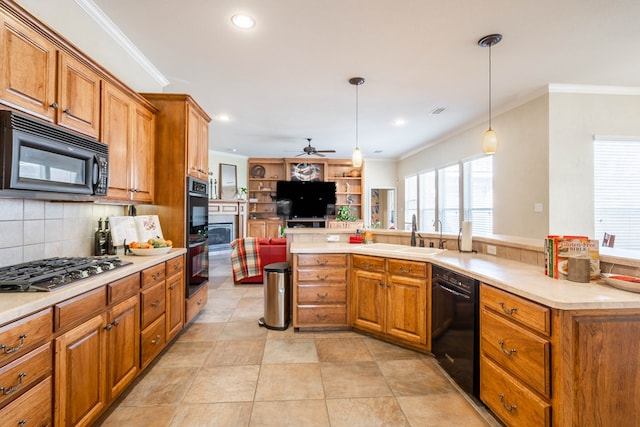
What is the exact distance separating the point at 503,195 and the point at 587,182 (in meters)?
0.98

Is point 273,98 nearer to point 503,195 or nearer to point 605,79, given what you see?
point 503,195

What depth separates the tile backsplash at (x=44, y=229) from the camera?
1655 mm

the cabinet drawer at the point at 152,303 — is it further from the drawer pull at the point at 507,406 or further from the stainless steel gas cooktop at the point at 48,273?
the drawer pull at the point at 507,406

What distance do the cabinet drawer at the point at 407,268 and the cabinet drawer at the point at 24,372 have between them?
233 centimetres

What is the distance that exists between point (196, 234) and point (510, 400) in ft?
9.84

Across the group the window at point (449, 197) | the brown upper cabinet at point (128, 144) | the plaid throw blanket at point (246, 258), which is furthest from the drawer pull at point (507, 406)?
the window at point (449, 197)

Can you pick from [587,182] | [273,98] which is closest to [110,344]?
[273,98]

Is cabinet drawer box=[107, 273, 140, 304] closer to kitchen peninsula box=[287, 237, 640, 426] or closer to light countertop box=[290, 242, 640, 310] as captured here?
light countertop box=[290, 242, 640, 310]

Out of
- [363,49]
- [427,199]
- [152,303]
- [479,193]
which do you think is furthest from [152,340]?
[427,199]

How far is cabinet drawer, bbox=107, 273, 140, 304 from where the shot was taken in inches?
66.5

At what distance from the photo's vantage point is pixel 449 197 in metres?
6.10

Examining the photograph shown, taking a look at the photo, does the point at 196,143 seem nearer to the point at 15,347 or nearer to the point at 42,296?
the point at 42,296

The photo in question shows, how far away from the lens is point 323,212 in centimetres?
793

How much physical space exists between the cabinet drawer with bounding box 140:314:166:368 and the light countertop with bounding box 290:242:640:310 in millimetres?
2038
